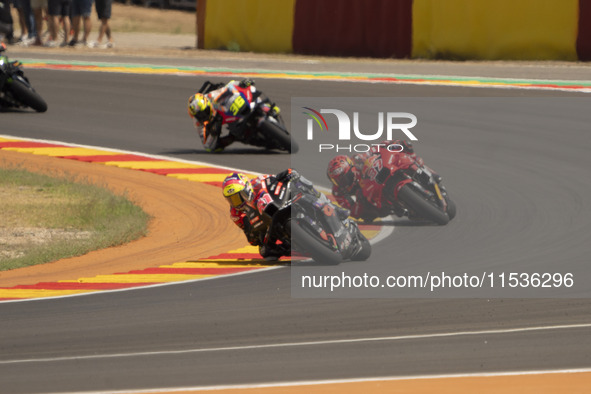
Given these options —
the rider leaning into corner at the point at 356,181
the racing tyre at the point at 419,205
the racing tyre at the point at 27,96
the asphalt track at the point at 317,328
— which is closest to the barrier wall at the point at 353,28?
the racing tyre at the point at 27,96

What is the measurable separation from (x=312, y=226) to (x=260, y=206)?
1.89ft

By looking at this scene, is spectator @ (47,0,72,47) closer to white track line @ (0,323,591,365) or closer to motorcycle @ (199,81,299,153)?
motorcycle @ (199,81,299,153)

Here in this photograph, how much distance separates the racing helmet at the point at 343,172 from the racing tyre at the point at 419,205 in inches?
24.2

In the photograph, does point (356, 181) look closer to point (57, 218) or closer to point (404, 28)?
point (57, 218)

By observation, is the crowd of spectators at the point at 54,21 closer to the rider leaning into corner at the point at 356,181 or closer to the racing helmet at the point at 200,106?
the racing helmet at the point at 200,106

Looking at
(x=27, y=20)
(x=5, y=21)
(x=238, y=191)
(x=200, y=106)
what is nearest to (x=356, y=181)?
(x=238, y=191)

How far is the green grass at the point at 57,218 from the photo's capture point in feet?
37.2

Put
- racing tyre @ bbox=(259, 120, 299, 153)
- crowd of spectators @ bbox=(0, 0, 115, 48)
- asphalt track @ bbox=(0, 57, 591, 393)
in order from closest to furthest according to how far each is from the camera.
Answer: asphalt track @ bbox=(0, 57, 591, 393)
racing tyre @ bbox=(259, 120, 299, 153)
crowd of spectators @ bbox=(0, 0, 115, 48)

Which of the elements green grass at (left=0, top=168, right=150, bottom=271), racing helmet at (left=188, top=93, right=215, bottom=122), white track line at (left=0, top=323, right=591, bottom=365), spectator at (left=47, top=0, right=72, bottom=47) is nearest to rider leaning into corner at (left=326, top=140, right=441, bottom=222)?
green grass at (left=0, top=168, right=150, bottom=271)

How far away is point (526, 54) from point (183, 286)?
15.8 metres

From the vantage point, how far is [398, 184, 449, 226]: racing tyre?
10.8m

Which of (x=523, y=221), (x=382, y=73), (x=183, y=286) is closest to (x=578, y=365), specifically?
(x=183, y=286)

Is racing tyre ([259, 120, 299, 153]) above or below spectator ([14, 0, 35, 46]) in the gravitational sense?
below

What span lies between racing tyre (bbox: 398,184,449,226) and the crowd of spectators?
16055 mm
